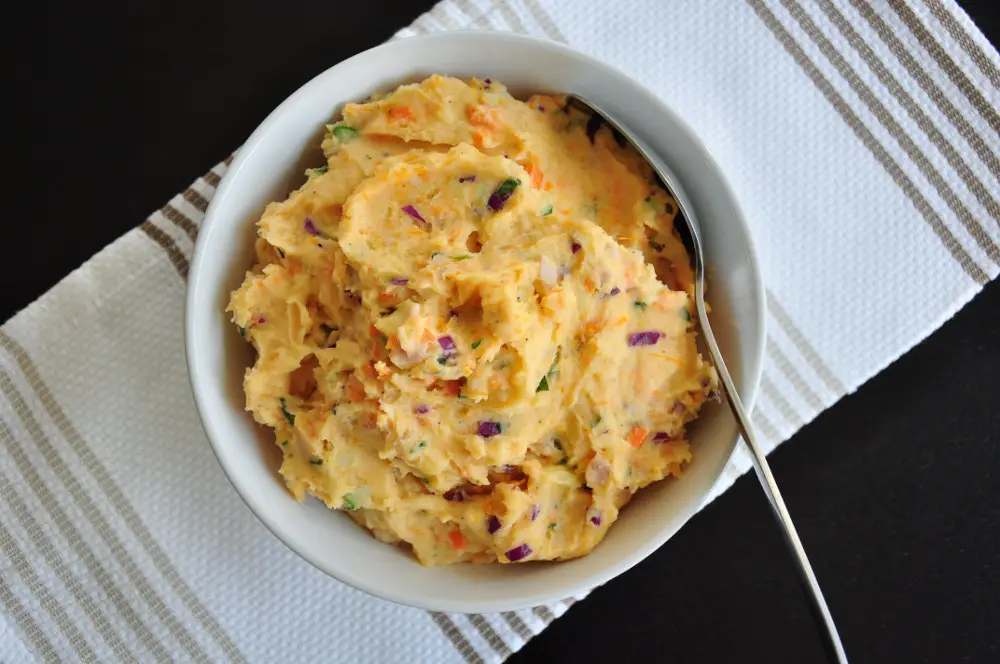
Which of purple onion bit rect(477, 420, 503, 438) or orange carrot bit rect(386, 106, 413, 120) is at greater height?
orange carrot bit rect(386, 106, 413, 120)

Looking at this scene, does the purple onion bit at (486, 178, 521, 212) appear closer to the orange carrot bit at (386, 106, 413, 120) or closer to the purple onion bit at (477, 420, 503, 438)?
the orange carrot bit at (386, 106, 413, 120)

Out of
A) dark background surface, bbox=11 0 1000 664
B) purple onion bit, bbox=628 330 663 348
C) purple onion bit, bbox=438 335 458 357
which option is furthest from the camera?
dark background surface, bbox=11 0 1000 664

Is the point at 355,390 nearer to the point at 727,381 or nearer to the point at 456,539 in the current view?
the point at 456,539

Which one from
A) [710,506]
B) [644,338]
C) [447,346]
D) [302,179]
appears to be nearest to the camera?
[447,346]

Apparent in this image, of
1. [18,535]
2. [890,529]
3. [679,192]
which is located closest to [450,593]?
[679,192]

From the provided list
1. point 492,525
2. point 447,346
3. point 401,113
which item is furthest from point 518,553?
point 401,113

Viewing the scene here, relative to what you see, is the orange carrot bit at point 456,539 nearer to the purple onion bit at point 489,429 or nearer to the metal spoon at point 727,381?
the purple onion bit at point 489,429

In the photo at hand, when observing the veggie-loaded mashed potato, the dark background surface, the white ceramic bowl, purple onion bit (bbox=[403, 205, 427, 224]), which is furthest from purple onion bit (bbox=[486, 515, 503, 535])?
the dark background surface

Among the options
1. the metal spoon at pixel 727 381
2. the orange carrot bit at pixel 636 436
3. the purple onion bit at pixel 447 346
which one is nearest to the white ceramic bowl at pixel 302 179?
the metal spoon at pixel 727 381
